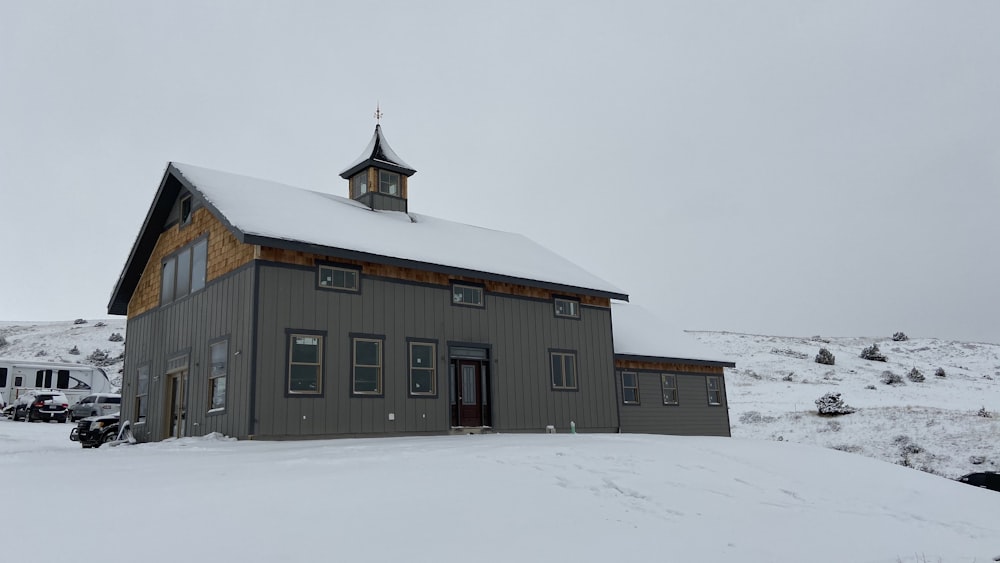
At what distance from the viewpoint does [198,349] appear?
2064cm

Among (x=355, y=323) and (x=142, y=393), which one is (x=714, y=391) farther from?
(x=142, y=393)

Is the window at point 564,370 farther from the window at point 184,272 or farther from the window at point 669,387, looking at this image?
the window at point 184,272

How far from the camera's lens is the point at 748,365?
64.3 m

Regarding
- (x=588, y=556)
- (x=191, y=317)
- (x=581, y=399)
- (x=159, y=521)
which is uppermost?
(x=191, y=317)

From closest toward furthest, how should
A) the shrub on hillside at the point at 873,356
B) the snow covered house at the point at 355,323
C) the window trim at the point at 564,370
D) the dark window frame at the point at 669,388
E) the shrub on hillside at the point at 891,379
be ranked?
the snow covered house at the point at 355,323, the window trim at the point at 564,370, the dark window frame at the point at 669,388, the shrub on hillside at the point at 891,379, the shrub on hillside at the point at 873,356

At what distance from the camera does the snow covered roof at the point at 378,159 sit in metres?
25.8

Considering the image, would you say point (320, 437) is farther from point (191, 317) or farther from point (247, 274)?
point (191, 317)

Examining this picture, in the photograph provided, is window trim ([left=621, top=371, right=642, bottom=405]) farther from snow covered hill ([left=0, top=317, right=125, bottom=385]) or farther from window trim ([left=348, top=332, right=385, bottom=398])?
snow covered hill ([left=0, top=317, right=125, bottom=385])

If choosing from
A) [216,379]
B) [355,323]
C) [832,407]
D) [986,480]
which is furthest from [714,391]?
[216,379]

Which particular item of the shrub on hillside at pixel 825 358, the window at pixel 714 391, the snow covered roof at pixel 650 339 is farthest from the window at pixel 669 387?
the shrub on hillside at pixel 825 358

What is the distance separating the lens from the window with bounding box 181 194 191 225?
74.2ft

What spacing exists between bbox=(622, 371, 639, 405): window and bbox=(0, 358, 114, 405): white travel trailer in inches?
1154

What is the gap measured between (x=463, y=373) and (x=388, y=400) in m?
2.88

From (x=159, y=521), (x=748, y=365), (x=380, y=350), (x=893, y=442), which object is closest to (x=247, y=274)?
(x=380, y=350)
